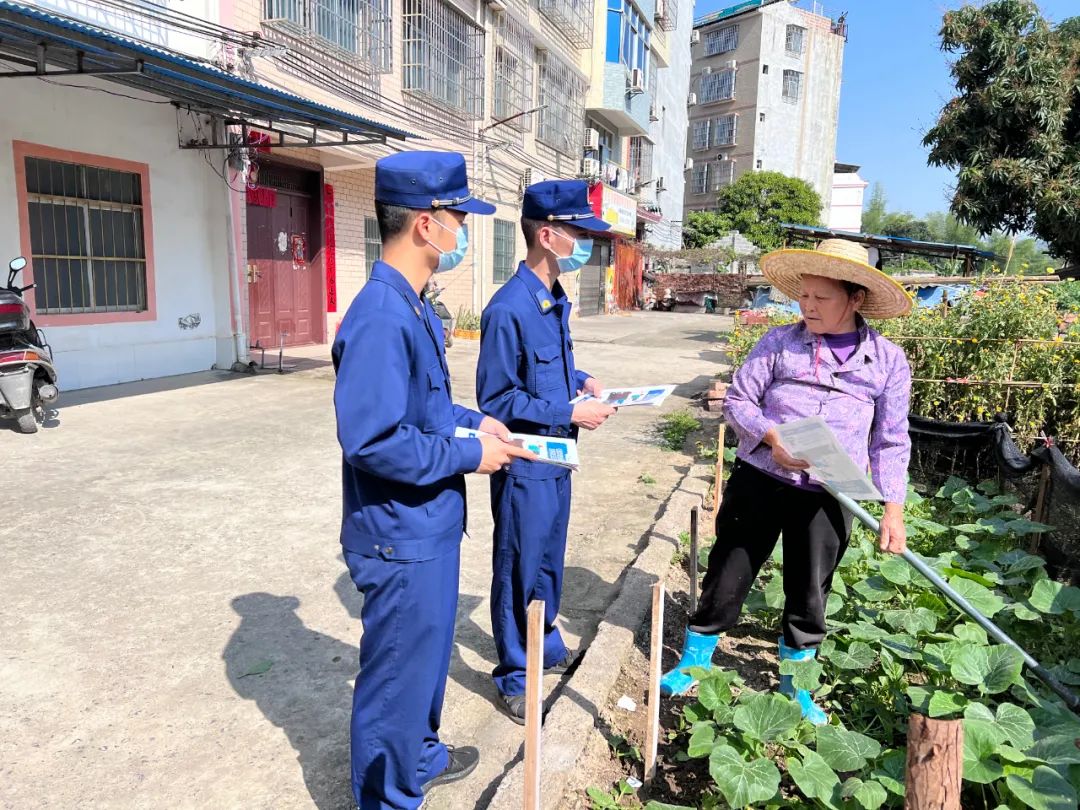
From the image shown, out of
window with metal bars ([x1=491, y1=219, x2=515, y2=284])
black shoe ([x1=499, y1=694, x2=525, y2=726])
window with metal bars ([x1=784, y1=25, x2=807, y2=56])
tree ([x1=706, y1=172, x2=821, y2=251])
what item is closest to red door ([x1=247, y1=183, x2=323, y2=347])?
window with metal bars ([x1=491, y1=219, x2=515, y2=284])

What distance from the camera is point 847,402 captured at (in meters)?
2.58

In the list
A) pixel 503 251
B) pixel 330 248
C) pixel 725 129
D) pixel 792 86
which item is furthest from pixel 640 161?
pixel 792 86

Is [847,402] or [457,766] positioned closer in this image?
[457,766]

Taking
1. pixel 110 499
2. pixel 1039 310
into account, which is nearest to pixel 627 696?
pixel 110 499

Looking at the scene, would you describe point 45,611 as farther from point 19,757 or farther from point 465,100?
point 465,100

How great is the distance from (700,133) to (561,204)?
5558 centimetres

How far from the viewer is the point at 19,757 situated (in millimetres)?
2348

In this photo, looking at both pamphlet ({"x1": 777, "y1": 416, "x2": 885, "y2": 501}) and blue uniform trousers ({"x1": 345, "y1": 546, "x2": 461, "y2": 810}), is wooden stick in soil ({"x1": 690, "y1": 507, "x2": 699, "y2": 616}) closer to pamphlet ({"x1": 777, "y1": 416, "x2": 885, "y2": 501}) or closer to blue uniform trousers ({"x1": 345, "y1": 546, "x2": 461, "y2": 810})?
pamphlet ({"x1": 777, "y1": 416, "x2": 885, "y2": 501})

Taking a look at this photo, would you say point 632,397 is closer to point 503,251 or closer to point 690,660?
point 690,660

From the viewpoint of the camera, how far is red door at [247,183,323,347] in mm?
10695

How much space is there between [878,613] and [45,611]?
3567 mm

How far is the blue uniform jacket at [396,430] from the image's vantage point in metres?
1.76

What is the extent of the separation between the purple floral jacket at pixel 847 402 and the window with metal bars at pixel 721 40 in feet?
181

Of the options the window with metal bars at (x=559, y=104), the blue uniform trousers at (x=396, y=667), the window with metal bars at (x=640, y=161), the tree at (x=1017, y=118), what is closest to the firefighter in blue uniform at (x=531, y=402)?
the blue uniform trousers at (x=396, y=667)
